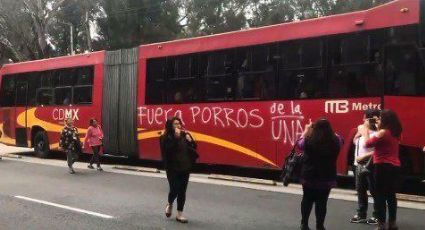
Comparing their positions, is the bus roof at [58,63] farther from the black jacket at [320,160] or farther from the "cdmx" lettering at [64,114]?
the black jacket at [320,160]

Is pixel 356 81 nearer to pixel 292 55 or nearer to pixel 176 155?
pixel 292 55

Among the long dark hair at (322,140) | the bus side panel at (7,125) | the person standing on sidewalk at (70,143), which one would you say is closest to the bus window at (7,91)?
the bus side panel at (7,125)

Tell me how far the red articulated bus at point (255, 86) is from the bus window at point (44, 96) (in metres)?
0.04

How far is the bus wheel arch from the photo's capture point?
19438 mm

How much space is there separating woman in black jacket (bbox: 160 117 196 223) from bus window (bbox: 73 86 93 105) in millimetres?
10266

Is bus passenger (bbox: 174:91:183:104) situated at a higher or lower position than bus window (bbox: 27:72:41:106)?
lower

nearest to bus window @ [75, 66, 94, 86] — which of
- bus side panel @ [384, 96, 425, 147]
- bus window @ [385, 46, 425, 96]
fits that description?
bus window @ [385, 46, 425, 96]

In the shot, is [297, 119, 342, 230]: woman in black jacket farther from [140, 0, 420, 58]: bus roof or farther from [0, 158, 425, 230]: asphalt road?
[140, 0, 420, 58]: bus roof

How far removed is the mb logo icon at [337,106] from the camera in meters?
10.9

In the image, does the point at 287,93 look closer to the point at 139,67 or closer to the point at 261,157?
the point at 261,157

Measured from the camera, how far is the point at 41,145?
19.6 meters

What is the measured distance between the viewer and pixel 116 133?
16766mm

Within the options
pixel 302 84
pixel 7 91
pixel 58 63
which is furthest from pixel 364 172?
pixel 7 91

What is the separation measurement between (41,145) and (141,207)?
36.9 feet
